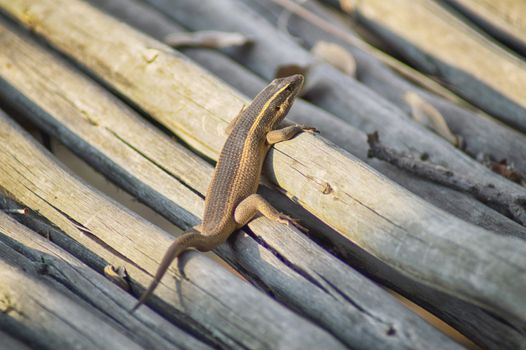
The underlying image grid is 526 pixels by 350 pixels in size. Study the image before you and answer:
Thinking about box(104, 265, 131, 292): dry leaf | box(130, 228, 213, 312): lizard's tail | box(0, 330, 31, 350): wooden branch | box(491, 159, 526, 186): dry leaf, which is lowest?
box(0, 330, 31, 350): wooden branch

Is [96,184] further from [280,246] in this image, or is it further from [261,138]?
[280,246]

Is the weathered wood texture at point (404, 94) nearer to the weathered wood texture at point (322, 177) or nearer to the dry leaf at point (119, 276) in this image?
the weathered wood texture at point (322, 177)

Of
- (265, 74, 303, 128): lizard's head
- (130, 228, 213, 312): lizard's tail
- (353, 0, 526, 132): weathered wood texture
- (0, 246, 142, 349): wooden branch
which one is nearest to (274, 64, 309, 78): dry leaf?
(265, 74, 303, 128): lizard's head

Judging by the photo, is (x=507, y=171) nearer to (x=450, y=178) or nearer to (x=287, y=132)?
(x=450, y=178)

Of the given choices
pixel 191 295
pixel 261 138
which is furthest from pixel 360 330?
pixel 261 138

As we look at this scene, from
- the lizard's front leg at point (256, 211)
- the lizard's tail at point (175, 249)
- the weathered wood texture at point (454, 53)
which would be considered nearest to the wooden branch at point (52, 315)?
the lizard's tail at point (175, 249)

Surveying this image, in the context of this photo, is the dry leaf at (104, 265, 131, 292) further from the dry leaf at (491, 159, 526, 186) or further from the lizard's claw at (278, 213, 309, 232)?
the dry leaf at (491, 159, 526, 186)

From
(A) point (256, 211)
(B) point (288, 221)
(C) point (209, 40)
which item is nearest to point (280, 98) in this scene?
(A) point (256, 211)
